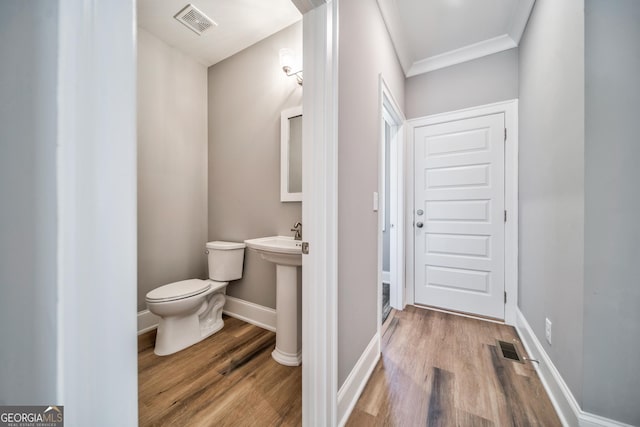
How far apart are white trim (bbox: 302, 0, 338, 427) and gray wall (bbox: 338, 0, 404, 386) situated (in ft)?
0.45

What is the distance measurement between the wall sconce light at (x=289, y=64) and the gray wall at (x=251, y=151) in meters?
0.07

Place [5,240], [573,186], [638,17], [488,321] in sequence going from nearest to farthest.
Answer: [5,240] < [638,17] < [573,186] < [488,321]

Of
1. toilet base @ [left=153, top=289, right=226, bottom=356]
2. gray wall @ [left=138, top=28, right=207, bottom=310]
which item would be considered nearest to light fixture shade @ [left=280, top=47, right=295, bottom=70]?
gray wall @ [left=138, top=28, right=207, bottom=310]

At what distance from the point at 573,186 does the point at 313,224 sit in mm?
1273

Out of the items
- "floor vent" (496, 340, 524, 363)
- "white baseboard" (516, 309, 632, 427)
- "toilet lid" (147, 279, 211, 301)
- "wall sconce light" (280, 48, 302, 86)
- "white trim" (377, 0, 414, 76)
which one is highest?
"white trim" (377, 0, 414, 76)

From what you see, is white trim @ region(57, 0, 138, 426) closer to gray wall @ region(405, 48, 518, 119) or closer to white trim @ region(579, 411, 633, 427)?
white trim @ region(579, 411, 633, 427)

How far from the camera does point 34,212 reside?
28 centimetres

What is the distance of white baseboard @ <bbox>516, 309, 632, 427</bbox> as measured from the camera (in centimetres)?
99

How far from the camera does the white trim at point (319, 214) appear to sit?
99 centimetres

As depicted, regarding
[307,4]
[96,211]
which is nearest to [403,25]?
[307,4]

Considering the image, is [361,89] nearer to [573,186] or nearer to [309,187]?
[309,187]

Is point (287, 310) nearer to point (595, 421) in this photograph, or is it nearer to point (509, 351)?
point (595, 421)

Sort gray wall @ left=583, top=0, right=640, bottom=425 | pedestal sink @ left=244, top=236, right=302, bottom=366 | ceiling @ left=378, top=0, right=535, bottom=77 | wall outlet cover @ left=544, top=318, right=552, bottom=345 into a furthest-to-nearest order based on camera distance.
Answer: ceiling @ left=378, top=0, right=535, bottom=77 < pedestal sink @ left=244, top=236, right=302, bottom=366 < wall outlet cover @ left=544, top=318, right=552, bottom=345 < gray wall @ left=583, top=0, right=640, bottom=425

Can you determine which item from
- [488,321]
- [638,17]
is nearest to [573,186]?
[638,17]
